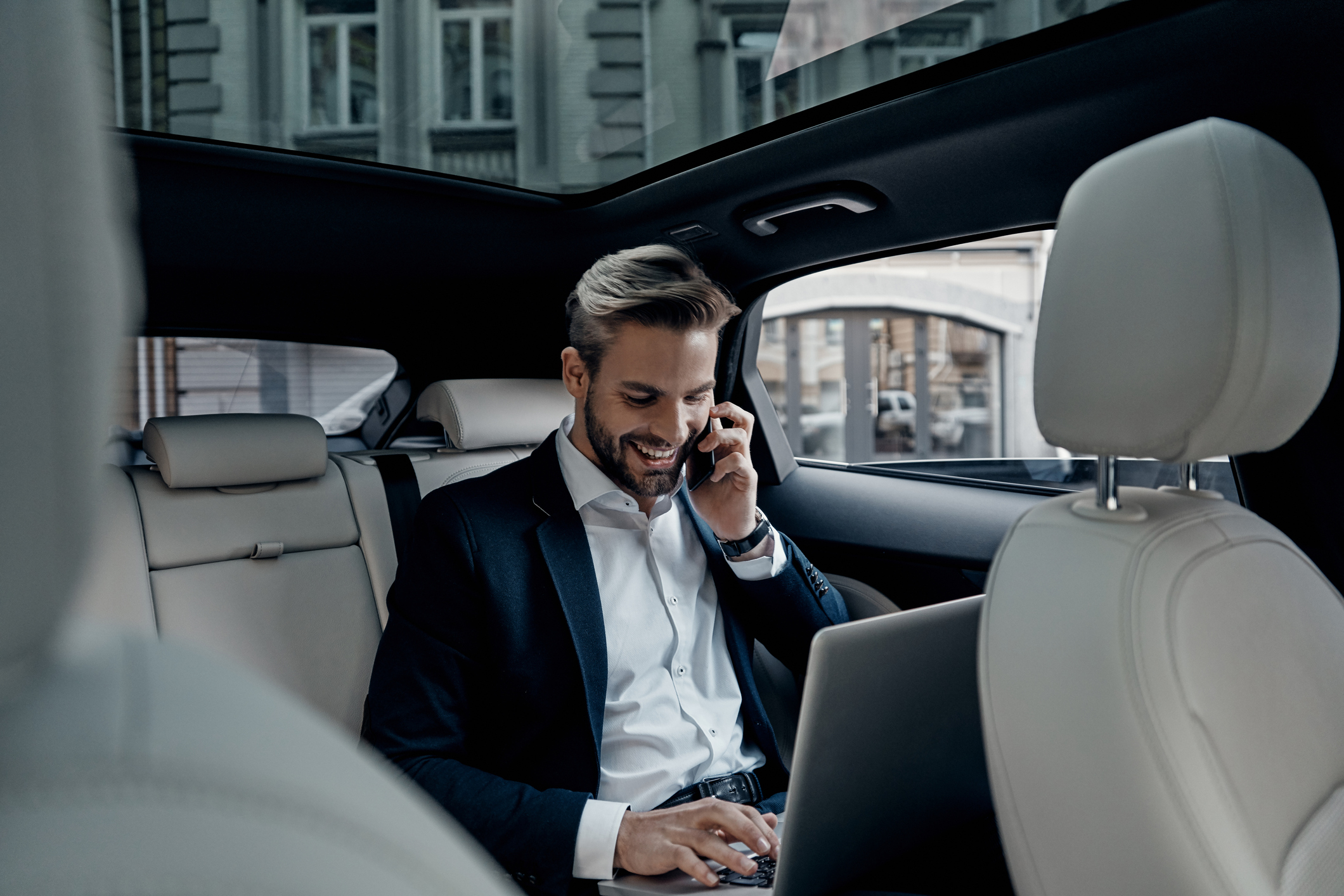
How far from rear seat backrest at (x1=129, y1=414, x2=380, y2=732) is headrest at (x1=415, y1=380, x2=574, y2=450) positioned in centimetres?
33

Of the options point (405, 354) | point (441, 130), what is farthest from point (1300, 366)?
point (441, 130)

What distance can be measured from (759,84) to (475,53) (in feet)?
12.1

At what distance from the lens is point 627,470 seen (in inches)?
59.3

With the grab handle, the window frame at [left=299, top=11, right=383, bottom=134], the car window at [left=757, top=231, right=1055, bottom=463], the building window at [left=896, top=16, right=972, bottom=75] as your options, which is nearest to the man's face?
the grab handle

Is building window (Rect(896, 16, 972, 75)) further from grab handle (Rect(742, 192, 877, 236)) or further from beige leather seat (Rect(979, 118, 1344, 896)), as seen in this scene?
beige leather seat (Rect(979, 118, 1344, 896))

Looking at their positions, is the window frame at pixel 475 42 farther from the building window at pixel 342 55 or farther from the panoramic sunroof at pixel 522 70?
the building window at pixel 342 55

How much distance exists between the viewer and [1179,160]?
0.83 meters

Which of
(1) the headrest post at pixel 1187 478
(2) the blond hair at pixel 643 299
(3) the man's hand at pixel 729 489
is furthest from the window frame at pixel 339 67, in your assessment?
(1) the headrest post at pixel 1187 478

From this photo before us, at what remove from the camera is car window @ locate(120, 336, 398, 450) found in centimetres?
235

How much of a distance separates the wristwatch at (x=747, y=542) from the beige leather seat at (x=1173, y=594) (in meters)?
0.67

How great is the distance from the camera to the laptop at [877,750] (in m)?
0.88

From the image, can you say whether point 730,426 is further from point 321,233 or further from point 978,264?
point 978,264

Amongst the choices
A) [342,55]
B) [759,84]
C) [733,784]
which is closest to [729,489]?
[733,784]

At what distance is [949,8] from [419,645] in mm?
1293
